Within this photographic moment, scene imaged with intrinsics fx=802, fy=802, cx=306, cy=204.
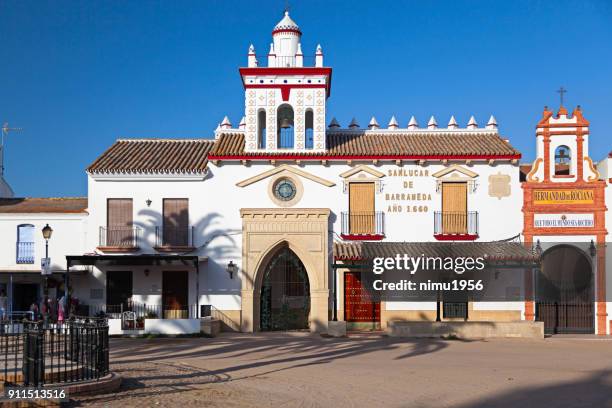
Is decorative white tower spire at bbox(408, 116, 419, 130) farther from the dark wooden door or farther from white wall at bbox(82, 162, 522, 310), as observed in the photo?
the dark wooden door

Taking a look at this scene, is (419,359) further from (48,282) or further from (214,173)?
(48,282)

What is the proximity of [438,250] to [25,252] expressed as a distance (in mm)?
14976

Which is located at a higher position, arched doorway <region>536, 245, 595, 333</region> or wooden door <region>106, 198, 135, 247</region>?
wooden door <region>106, 198, 135, 247</region>

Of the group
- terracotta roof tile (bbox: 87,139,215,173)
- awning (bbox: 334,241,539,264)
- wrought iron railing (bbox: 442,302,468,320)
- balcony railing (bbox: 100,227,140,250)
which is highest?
terracotta roof tile (bbox: 87,139,215,173)

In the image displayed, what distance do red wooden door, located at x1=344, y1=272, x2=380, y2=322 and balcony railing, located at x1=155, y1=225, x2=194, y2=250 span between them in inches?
228

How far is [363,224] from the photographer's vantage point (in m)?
28.6

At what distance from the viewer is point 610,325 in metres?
28.4

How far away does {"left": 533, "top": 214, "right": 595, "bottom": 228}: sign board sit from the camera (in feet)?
93.2

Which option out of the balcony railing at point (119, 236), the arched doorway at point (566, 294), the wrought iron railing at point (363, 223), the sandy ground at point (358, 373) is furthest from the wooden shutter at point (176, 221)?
the arched doorway at point (566, 294)

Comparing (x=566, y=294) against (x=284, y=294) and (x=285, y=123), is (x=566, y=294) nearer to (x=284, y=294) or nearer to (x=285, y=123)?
(x=284, y=294)

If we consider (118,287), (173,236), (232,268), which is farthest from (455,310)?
(118,287)

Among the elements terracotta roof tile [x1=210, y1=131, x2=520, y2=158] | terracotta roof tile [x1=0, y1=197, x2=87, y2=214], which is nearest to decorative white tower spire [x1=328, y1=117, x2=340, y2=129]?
terracotta roof tile [x1=210, y1=131, x2=520, y2=158]

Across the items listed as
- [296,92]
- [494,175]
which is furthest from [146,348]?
[494,175]

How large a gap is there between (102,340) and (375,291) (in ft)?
50.3
